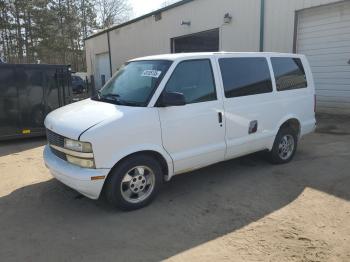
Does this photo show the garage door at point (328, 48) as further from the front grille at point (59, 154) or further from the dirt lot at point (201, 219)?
the front grille at point (59, 154)

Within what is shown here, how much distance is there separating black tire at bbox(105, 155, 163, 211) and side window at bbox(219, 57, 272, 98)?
1555mm

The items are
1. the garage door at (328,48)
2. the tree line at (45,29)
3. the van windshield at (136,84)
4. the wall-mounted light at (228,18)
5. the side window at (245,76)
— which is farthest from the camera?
the tree line at (45,29)

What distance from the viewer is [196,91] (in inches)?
188

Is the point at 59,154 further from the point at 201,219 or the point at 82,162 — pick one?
the point at 201,219

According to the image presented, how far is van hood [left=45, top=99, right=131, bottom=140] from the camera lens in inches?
161

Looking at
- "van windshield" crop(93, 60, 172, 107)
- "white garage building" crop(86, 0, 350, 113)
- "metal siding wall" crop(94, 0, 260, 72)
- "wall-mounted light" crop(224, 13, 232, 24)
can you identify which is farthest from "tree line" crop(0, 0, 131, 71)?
"van windshield" crop(93, 60, 172, 107)

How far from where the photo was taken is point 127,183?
4324mm

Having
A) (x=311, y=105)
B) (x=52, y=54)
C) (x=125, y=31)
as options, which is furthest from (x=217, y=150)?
(x=52, y=54)

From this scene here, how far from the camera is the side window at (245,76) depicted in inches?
202

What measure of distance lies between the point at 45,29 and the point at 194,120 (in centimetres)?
3512

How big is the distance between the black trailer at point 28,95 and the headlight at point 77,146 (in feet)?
17.4

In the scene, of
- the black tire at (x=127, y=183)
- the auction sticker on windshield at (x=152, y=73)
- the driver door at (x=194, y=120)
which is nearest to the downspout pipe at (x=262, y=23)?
the driver door at (x=194, y=120)

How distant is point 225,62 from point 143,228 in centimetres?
268

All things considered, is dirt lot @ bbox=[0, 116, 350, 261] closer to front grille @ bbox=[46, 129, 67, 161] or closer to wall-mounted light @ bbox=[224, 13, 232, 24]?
front grille @ bbox=[46, 129, 67, 161]
